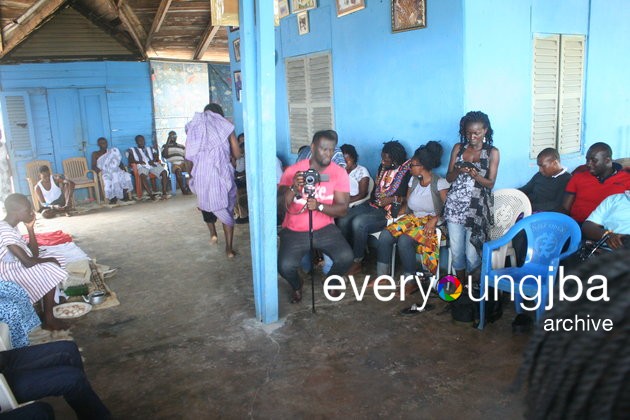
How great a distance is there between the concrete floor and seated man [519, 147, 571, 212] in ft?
3.56

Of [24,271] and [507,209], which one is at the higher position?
[507,209]

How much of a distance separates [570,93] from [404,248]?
2.47m

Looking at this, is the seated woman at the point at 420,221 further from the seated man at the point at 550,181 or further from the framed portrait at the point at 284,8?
the framed portrait at the point at 284,8

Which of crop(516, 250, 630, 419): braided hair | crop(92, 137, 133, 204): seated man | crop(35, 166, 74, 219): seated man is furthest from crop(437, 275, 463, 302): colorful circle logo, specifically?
crop(92, 137, 133, 204): seated man

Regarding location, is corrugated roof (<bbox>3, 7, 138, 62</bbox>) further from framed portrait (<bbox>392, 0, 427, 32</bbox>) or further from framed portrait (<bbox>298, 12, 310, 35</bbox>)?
framed portrait (<bbox>392, 0, 427, 32</bbox>)

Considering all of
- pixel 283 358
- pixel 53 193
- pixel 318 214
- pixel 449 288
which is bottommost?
pixel 283 358

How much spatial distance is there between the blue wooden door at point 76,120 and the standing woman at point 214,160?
5.07 meters

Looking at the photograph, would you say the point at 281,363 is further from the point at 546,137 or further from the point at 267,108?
the point at 546,137

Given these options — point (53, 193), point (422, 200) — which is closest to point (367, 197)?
point (422, 200)

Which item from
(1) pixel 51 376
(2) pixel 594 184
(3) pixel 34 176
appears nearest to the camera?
(1) pixel 51 376

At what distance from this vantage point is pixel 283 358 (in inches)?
123

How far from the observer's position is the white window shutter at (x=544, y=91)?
4.61 metres

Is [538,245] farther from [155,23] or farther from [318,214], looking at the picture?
[155,23]

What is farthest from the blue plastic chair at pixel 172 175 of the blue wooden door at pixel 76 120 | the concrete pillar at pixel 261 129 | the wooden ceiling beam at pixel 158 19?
the concrete pillar at pixel 261 129
